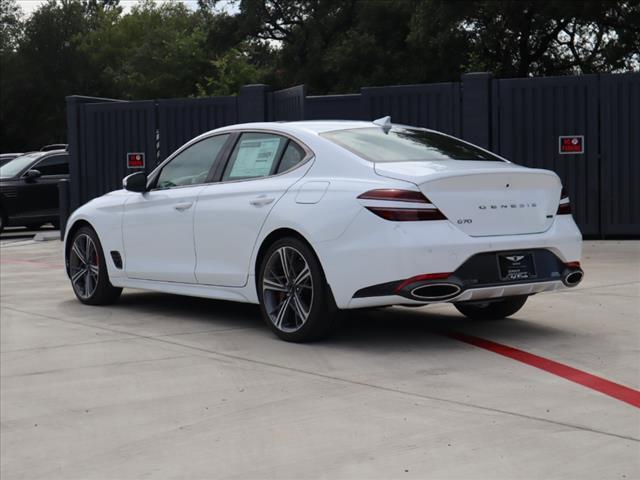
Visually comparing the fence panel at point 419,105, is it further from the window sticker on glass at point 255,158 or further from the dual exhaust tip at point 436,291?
the dual exhaust tip at point 436,291

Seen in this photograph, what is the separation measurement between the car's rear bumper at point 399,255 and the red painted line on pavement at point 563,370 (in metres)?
0.38

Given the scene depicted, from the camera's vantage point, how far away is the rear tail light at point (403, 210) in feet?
22.4

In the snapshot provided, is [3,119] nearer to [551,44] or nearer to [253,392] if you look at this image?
[551,44]

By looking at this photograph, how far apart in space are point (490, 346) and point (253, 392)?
1.87 metres

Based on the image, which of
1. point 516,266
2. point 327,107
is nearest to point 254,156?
point 516,266

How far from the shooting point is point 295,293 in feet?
24.2

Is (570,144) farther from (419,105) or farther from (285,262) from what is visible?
(285,262)

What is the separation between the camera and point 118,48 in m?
82.1

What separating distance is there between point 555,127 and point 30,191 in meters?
11.2

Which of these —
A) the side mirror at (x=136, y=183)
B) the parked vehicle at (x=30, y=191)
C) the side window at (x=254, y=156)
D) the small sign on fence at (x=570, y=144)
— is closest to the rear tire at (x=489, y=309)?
the side window at (x=254, y=156)

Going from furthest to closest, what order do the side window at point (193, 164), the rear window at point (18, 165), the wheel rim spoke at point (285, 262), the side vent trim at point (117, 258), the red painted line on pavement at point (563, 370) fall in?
the rear window at point (18, 165) → the side vent trim at point (117, 258) → the side window at point (193, 164) → the wheel rim spoke at point (285, 262) → the red painted line on pavement at point (563, 370)

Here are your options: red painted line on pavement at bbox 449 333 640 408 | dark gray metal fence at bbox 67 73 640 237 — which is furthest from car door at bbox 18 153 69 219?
red painted line on pavement at bbox 449 333 640 408

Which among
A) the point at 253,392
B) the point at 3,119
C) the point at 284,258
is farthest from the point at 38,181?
the point at 3,119

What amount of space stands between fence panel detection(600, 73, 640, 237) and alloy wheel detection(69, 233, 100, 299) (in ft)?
27.0
